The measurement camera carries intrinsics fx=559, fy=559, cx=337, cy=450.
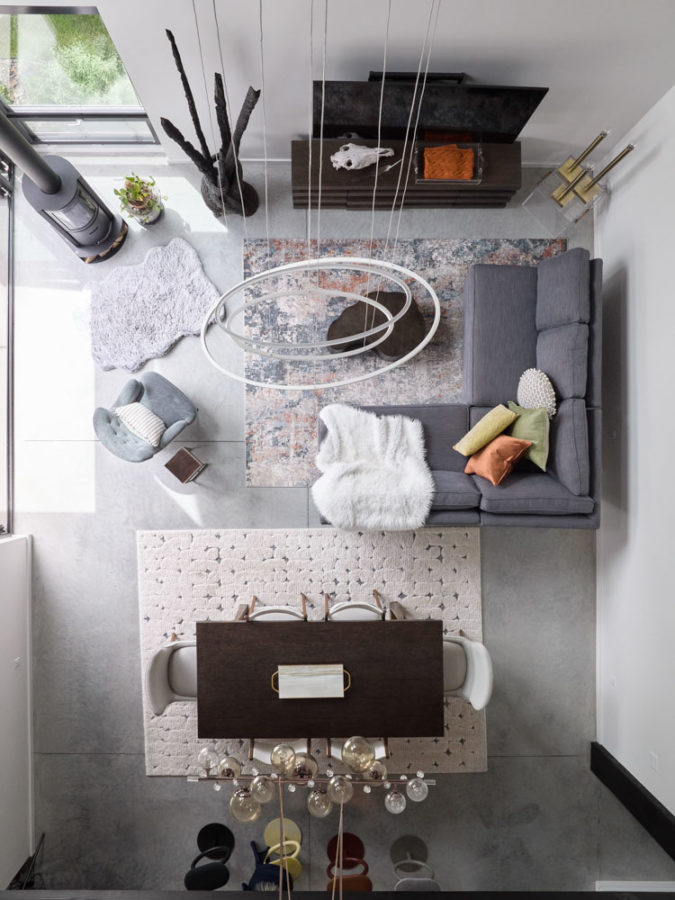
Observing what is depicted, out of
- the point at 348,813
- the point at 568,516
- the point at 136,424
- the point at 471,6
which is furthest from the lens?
the point at 348,813

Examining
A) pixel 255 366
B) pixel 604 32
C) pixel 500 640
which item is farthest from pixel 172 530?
pixel 604 32

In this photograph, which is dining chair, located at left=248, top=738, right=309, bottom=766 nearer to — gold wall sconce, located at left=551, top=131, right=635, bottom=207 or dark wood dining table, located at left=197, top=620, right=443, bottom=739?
dark wood dining table, located at left=197, top=620, right=443, bottom=739

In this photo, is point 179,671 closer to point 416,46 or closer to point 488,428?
point 488,428

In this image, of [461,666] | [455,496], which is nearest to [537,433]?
[455,496]

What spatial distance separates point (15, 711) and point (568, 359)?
4438 mm

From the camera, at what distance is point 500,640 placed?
4.12m

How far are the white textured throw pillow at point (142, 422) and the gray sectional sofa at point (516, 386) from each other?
1460 millimetres

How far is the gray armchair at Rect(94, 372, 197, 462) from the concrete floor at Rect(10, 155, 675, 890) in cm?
27

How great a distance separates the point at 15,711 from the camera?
3943 mm

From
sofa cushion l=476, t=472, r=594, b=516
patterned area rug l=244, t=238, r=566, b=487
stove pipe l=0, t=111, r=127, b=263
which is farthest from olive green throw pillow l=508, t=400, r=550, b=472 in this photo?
stove pipe l=0, t=111, r=127, b=263

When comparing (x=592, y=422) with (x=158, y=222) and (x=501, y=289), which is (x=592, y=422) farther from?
(x=158, y=222)

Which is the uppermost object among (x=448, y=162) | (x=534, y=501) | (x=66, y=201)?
(x=448, y=162)

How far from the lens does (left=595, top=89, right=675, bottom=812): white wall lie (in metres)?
3.33

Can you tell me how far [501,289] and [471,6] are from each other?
60.6 inches
